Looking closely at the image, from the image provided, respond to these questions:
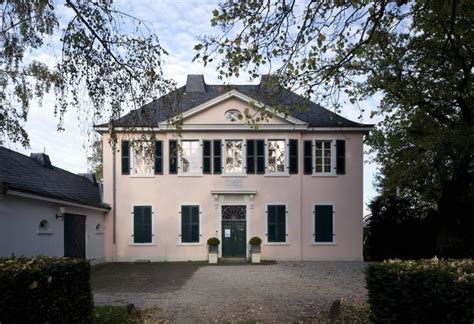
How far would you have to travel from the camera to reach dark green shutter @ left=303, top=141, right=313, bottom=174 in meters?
22.2

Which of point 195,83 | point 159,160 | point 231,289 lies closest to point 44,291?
point 231,289

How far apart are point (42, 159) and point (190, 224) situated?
23.8 ft

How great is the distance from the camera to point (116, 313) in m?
9.00

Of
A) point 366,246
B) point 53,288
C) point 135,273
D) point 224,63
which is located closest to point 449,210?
point 366,246

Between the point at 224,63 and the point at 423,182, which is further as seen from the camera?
the point at 423,182

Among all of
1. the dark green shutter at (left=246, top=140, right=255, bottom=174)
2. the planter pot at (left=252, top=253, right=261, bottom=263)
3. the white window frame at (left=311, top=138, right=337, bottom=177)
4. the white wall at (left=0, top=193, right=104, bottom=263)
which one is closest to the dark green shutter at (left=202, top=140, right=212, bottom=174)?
the dark green shutter at (left=246, top=140, right=255, bottom=174)

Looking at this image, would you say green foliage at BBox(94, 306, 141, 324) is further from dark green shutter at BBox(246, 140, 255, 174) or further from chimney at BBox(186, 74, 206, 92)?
chimney at BBox(186, 74, 206, 92)

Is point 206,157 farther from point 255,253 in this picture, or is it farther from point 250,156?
point 255,253

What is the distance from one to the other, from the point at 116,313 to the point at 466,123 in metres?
14.2

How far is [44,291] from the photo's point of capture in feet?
19.6

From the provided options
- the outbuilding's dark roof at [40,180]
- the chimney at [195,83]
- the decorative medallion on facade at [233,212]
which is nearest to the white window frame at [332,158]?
the decorative medallion on facade at [233,212]

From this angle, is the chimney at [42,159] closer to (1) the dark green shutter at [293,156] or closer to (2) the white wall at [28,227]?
(2) the white wall at [28,227]

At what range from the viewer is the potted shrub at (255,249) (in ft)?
68.8

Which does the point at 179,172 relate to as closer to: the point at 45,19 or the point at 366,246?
the point at 366,246
